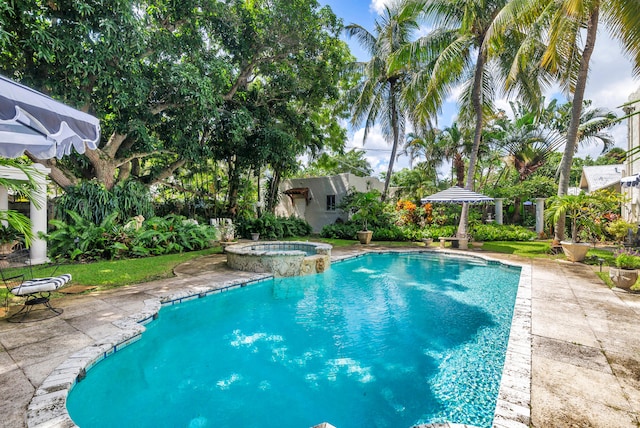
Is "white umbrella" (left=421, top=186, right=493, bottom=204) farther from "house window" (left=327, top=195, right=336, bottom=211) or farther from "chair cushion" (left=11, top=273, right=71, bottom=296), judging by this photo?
"chair cushion" (left=11, top=273, right=71, bottom=296)

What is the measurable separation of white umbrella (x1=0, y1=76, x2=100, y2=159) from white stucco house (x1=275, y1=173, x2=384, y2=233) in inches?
639

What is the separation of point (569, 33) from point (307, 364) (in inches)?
494

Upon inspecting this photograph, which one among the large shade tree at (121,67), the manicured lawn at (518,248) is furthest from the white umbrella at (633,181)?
the large shade tree at (121,67)

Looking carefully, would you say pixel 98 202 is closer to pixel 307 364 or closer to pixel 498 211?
pixel 307 364

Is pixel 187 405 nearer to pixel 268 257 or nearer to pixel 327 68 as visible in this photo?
pixel 268 257

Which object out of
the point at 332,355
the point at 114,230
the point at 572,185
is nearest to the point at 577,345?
the point at 332,355

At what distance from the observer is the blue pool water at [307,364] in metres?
3.31

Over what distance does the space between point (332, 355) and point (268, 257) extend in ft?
14.8

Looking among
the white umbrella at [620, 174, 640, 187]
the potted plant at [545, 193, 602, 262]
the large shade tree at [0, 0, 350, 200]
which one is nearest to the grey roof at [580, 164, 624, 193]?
the white umbrella at [620, 174, 640, 187]

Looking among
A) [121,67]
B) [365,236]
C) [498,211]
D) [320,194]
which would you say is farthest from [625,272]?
[320,194]

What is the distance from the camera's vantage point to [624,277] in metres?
6.20

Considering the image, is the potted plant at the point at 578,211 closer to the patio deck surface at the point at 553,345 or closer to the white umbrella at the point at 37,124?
the patio deck surface at the point at 553,345

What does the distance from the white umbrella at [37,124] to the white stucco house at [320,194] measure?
639 inches

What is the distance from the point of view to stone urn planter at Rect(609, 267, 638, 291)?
6.16 m
